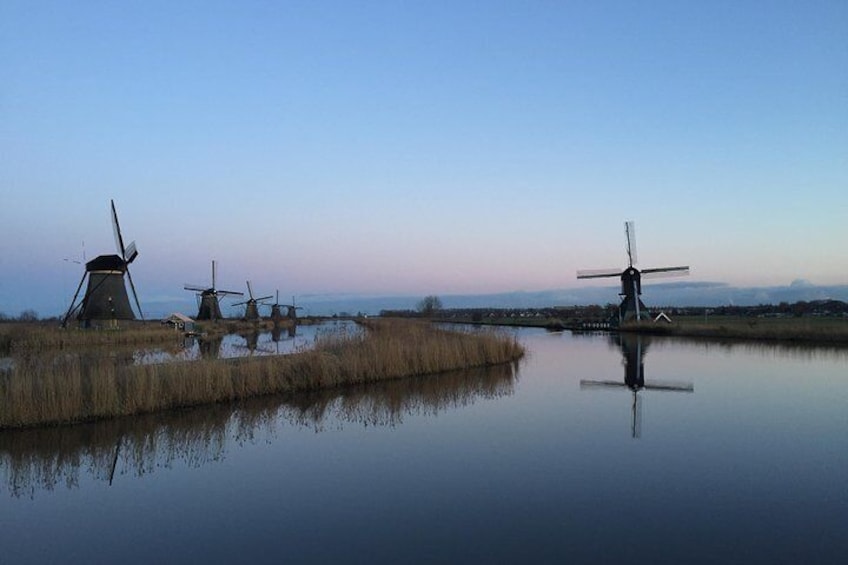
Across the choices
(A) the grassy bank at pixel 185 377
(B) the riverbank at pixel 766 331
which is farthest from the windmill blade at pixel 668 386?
(B) the riverbank at pixel 766 331

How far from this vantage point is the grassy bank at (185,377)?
32.3 feet

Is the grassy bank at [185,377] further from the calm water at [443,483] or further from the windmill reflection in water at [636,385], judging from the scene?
the windmill reflection in water at [636,385]

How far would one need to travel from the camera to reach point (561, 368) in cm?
1936

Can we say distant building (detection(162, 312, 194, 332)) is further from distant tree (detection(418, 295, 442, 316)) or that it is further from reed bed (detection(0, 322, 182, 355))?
distant tree (detection(418, 295, 442, 316))

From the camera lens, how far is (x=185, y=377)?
1192 centimetres

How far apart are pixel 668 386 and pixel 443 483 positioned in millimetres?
9683

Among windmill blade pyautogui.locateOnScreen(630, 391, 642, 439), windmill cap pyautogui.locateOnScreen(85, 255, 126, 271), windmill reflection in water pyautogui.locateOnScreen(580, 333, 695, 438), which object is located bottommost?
windmill reflection in water pyautogui.locateOnScreen(580, 333, 695, 438)

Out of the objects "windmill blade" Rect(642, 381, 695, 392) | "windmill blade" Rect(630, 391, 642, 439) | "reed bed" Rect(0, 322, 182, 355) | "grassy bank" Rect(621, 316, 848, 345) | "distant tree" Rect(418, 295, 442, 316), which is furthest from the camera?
"distant tree" Rect(418, 295, 442, 316)

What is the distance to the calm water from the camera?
202 inches

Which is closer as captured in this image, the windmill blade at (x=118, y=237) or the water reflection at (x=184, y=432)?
the water reflection at (x=184, y=432)

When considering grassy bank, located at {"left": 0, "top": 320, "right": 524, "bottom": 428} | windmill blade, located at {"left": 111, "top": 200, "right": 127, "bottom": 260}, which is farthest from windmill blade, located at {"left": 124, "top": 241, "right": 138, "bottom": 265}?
grassy bank, located at {"left": 0, "top": 320, "right": 524, "bottom": 428}

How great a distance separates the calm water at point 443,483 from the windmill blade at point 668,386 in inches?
56.5

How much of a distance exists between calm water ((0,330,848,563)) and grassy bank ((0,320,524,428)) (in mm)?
603

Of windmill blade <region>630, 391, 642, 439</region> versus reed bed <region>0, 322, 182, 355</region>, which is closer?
windmill blade <region>630, 391, 642, 439</region>
